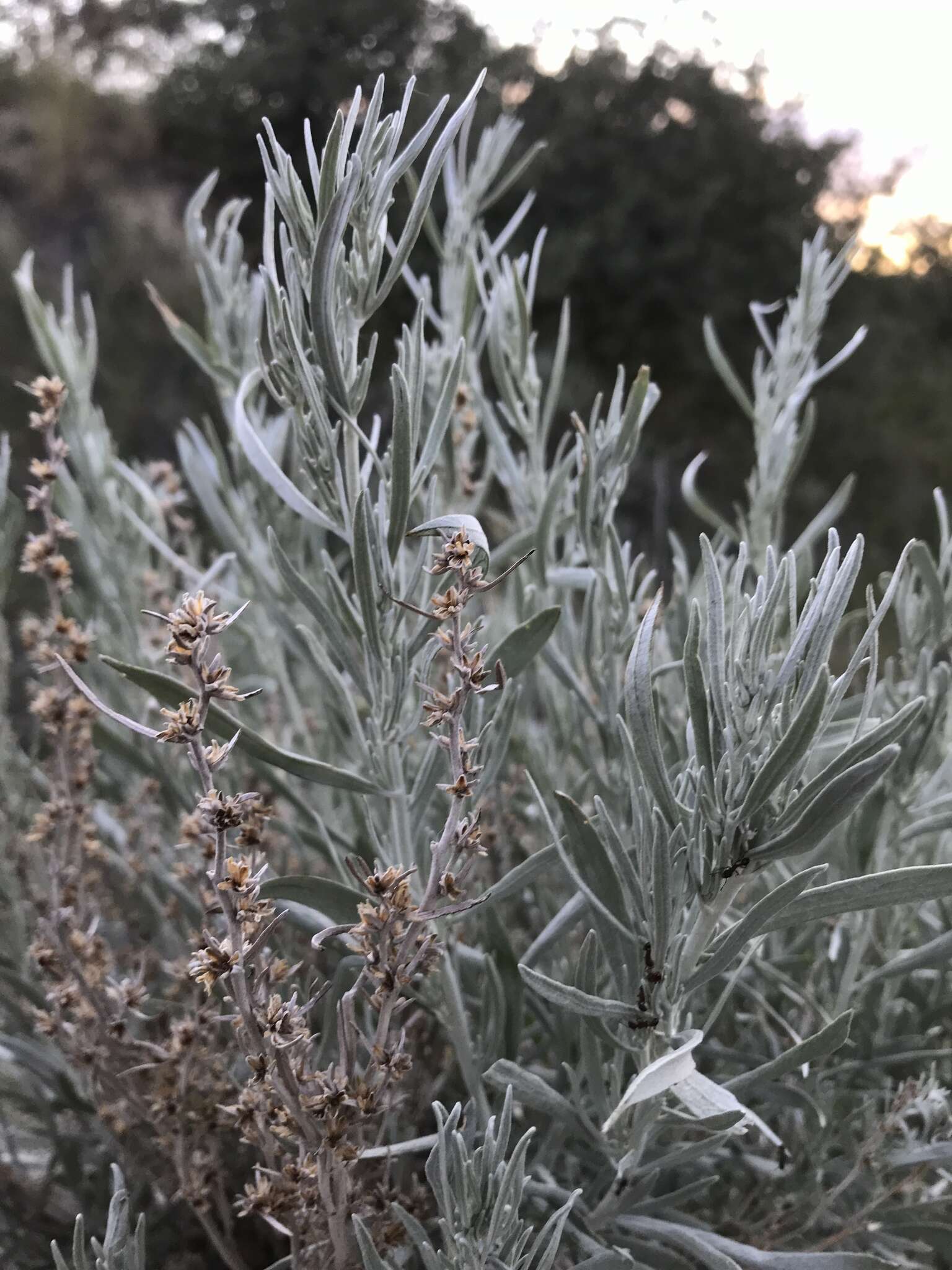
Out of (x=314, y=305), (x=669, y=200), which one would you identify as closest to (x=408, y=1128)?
(x=314, y=305)

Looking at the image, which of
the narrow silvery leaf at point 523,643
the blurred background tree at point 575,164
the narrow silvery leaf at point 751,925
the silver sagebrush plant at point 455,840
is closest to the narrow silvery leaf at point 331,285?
the silver sagebrush plant at point 455,840

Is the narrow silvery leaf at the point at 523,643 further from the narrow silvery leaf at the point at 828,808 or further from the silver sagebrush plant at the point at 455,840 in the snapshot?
the narrow silvery leaf at the point at 828,808

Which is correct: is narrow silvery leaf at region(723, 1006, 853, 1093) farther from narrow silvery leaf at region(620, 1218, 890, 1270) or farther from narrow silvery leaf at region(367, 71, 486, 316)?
narrow silvery leaf at region(367, 71, 486, 316)

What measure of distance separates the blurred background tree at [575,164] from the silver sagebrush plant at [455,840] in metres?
3.56

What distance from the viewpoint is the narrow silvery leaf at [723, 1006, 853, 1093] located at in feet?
1.13

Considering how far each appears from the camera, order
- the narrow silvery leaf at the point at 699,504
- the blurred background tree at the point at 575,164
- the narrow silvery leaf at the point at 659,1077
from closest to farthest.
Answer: the narrow silvery leaf at the point at 659,1077 < the narrow silvery leaf at the point at 699,504 < the blurred background tree at the point at 575,164

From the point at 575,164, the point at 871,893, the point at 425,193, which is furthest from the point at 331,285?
the point at 575,164

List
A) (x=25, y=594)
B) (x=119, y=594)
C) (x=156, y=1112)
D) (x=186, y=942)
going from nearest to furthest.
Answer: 1. (x=156, y=1112)
2. (x=186, y=942)
3. (x=119, y=594)
4. (x=25, y=594)

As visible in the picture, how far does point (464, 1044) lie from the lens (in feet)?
1.40

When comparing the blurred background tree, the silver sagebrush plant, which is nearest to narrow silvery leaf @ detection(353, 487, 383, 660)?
the silver sagebrush plant

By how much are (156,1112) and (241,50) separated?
5051 mm

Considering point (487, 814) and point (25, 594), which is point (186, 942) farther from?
point (25, 594)

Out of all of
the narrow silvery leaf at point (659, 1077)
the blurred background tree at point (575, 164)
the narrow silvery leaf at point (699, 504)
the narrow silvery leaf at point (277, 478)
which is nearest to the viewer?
the narrow silvery leaf at point (659, 1077)

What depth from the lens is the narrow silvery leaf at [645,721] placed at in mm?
322
